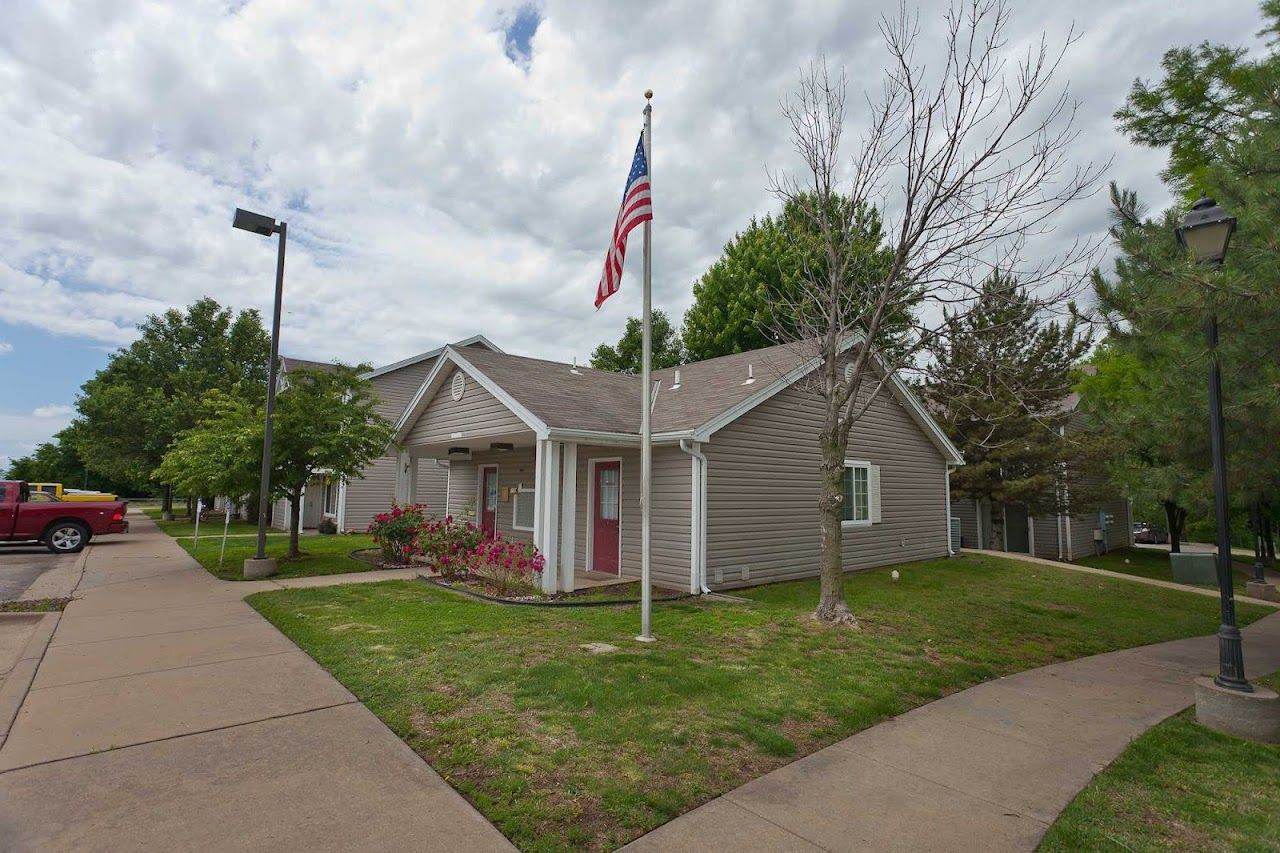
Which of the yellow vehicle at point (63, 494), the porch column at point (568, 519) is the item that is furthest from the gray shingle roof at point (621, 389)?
the yellow vehicle at point (63, 494)

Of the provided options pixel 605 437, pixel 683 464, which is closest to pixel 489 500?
pixel 605 437

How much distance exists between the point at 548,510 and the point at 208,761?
5.96 meters

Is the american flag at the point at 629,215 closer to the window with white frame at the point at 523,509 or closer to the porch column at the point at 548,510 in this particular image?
the porch column at the point at 548,510

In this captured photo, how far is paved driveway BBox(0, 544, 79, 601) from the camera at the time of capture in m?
9.95

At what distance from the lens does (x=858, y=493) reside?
43.7 feet

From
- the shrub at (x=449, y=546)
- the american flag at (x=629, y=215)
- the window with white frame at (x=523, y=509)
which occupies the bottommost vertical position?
the shrub at (x=449, y=546)

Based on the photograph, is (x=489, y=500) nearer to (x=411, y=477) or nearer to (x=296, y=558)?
(x=411, y=477)

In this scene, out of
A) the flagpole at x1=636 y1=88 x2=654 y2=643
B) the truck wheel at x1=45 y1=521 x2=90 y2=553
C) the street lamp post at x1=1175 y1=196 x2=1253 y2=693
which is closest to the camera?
the street lamp post at x1=1175 y1=196 x2=1253 y2=693

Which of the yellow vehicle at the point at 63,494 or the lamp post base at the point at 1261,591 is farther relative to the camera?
the yellow vehicle at the point at 63,494

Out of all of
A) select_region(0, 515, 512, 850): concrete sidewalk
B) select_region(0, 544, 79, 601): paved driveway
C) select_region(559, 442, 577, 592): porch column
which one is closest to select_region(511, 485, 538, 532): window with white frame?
select_region(559, 442, 577, 592): porch column

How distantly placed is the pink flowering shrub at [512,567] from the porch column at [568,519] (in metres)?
0.38

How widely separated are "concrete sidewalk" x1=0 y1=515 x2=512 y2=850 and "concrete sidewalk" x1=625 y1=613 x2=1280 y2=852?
138 centimetres

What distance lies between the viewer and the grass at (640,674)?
367cm

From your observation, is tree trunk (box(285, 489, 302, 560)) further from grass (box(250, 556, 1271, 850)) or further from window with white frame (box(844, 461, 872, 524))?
window with white frame (box(844, 461, 872, 524))
